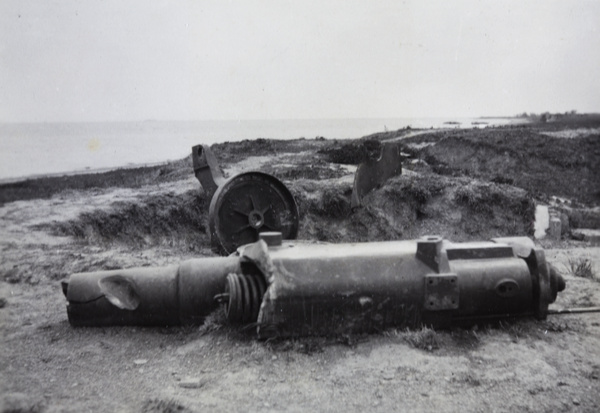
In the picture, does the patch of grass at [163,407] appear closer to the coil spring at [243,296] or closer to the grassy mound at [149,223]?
the coil spring at [243,296]

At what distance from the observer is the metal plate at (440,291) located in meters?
3.84

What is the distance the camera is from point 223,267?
4.23 metres

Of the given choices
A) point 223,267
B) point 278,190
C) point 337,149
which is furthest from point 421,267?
point 337,149

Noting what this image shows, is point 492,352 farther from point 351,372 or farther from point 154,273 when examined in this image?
point 154,273

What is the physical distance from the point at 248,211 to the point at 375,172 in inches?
192

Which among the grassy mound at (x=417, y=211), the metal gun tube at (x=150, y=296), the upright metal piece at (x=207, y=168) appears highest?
the upright metal piece at (x=207, y=168)

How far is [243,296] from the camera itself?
389 cm

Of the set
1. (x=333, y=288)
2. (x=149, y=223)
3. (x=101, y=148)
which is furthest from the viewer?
(x=101, y=148)

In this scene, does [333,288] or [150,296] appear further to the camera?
[150,296]

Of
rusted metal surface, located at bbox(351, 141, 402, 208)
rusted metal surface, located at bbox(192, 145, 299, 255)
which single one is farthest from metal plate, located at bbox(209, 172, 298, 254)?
rusted metal surface, located at bbox(351, 141, 402, 208)

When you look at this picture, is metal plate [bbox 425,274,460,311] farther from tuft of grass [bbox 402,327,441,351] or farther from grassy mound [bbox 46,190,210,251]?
grassy mound [bbox 46,190,210,251]

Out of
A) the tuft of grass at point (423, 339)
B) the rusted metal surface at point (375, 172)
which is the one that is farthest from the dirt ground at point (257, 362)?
the rusted metal surface at point (375, 172)

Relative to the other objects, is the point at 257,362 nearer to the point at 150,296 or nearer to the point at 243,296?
the point at 243,296

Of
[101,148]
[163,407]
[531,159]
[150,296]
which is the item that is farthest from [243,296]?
[101,148]
